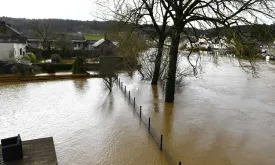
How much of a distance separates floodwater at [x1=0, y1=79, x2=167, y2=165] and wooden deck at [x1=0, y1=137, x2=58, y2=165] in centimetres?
58

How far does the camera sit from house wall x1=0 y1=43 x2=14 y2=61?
2288 cm

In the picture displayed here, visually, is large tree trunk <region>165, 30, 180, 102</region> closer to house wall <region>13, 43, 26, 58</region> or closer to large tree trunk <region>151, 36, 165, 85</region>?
large tree trunk <region>151, 36, 165, 85</region>

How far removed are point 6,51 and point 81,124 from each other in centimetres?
1830

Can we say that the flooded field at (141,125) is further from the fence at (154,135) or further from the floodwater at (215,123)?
the fence at (154,135)

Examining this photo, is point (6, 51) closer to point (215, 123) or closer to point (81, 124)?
point (81, 124)

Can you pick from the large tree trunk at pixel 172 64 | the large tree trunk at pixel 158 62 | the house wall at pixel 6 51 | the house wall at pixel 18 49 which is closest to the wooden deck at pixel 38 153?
the large tree trunk at pixel 172 64

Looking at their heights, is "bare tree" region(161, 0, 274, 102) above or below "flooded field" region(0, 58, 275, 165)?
above

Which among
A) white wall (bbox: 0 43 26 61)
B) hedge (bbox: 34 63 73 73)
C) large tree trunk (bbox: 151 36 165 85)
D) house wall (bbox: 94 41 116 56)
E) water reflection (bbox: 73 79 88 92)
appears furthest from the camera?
house wall (bbox: 94 41 116 56)

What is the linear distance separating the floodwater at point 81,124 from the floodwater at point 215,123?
99 cm

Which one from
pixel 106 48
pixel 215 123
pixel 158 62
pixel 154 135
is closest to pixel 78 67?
pixel 158 62

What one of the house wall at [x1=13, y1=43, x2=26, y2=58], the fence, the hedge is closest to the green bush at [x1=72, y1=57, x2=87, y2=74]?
the hedge

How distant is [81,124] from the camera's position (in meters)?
9.24

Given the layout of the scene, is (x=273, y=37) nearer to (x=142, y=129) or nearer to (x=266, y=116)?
(x=266, y=116)

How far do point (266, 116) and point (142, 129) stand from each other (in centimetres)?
629
